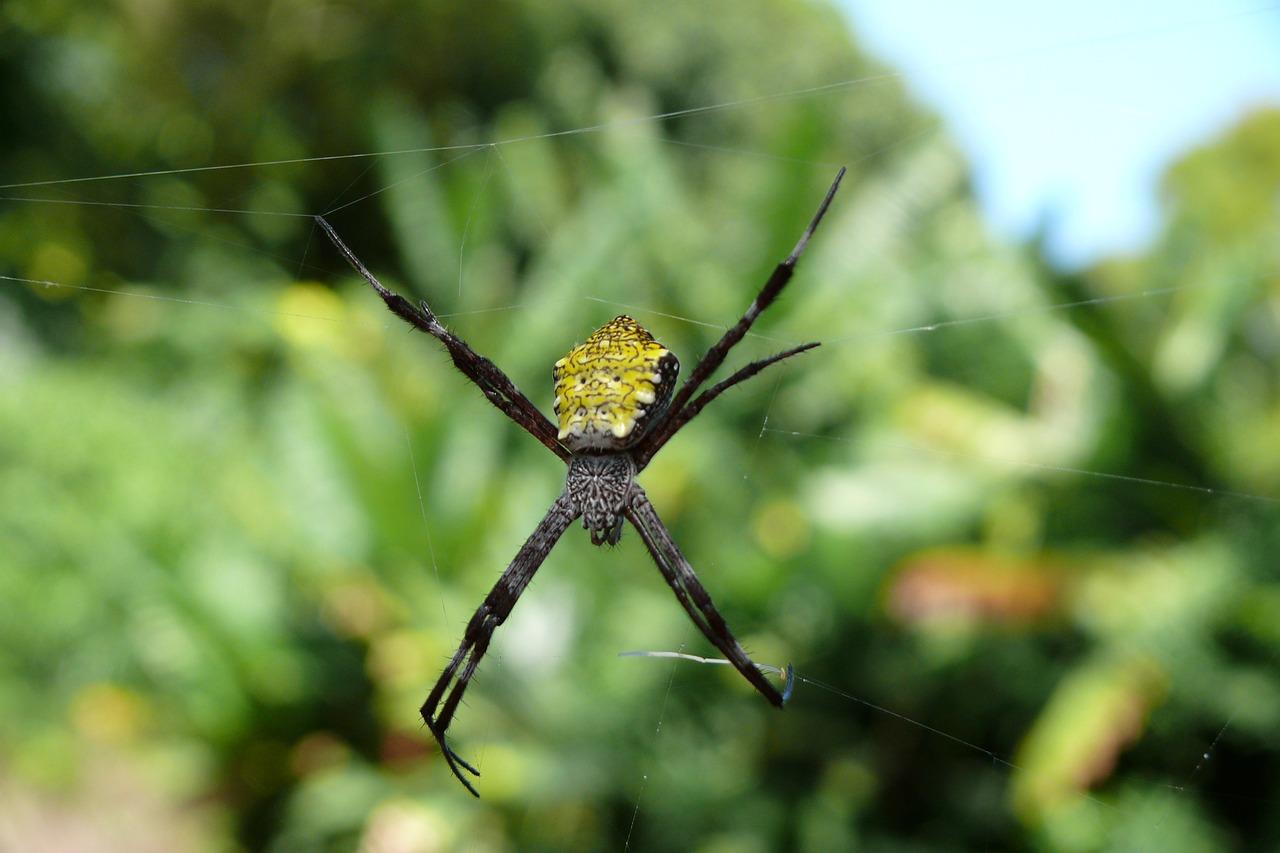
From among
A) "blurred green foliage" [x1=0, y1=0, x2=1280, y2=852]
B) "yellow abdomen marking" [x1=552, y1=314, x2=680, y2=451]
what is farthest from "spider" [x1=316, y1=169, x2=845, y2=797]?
"blurred green foliage" [x1=0, y1=0, x2=1280, y2=852]

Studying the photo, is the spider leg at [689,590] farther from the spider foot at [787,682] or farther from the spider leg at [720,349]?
the spider leg at [720,349]

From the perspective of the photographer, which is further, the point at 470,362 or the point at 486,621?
the point at 486,621

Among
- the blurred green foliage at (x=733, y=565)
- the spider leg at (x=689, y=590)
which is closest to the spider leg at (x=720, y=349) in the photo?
the spider leg at (x=689, y=590)

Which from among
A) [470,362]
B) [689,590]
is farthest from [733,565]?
[470,362]

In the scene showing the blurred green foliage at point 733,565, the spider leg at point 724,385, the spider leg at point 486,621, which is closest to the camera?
the spider leg at point 724,385

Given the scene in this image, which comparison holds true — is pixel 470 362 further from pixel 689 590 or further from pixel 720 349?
pixel 689 590

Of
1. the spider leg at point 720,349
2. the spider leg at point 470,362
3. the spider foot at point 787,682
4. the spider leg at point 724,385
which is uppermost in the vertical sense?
the spider leg at point 470,362

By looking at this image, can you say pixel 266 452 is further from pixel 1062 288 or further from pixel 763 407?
pixel 1062 288
